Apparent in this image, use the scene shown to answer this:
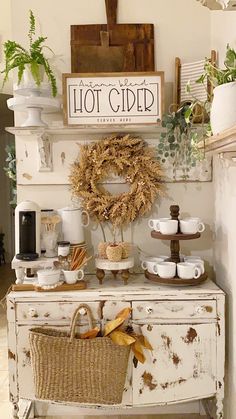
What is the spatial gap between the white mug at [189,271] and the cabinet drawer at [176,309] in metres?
0.14

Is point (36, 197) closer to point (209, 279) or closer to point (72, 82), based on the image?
point (72, 82)

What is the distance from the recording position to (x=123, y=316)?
2.21m

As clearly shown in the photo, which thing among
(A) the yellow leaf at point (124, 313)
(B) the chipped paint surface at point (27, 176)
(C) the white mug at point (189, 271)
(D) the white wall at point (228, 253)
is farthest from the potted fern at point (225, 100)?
(B) the chipped paint surface at point (27, 176)

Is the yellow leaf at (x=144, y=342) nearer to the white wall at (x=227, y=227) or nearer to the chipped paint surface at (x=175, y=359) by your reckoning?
the chipped paint surface at (x=175, y=359)

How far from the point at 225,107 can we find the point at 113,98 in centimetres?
92

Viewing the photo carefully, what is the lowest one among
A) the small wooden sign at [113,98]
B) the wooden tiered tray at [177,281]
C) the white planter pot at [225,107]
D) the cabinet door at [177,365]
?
the cabinet door at [177,365]

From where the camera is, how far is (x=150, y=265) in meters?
2.48

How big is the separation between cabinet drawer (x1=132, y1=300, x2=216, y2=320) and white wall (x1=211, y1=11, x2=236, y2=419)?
0.13m

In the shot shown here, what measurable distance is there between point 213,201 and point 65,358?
1211 millimetres

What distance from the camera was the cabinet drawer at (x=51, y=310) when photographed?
229 centimetres

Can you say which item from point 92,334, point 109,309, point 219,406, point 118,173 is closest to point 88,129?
point 118,173

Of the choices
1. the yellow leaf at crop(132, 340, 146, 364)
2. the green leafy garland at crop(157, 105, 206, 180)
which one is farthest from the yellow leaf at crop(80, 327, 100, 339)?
the green leafy garland at crop(157, 105, 206, 180)

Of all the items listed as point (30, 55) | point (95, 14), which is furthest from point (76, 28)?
point (30, 55)

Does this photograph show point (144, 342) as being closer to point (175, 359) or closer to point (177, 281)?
point (175, 359)
